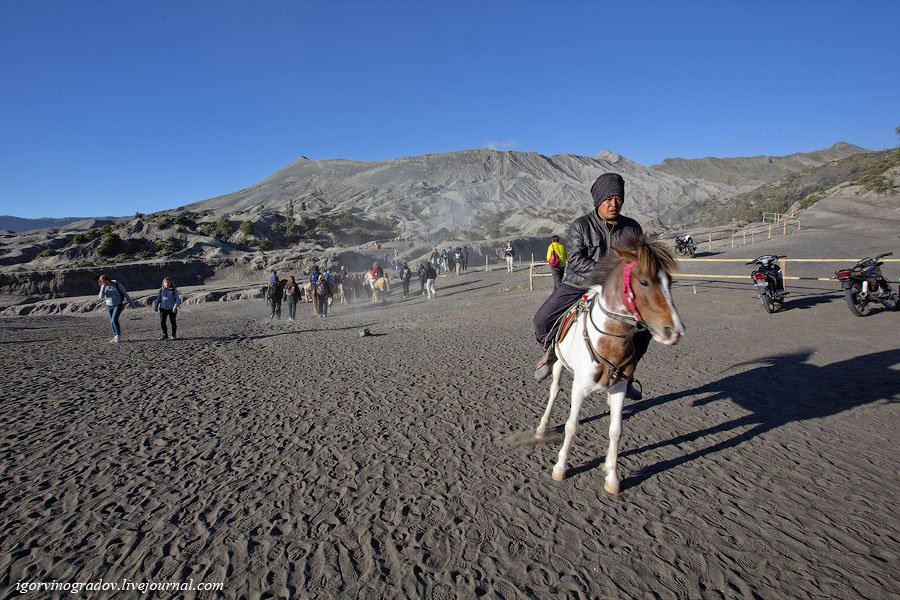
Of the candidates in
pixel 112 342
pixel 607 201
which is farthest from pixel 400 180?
pixel 607 201

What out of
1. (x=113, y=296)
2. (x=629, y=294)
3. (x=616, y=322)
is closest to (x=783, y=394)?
(x=616, y=322)

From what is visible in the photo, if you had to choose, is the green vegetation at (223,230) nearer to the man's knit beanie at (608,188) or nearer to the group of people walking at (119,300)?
the group of people walking at (119,300)

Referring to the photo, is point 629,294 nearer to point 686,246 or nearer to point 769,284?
point 769,284

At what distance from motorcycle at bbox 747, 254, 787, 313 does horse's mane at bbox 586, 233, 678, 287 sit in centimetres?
912

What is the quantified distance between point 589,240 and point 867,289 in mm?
9242

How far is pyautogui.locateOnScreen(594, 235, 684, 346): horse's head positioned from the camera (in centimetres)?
264

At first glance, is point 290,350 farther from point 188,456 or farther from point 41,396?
point 188,456

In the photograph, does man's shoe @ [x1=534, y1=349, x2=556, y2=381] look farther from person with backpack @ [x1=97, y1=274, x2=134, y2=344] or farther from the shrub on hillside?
the shrub on hillside

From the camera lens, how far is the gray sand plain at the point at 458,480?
8.62 ft

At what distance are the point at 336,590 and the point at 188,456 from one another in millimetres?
2607

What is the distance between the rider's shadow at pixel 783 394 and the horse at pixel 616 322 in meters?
0.88

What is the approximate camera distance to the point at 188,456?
167 inches

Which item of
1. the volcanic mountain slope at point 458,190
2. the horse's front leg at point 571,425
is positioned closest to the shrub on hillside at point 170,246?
the volcanic mountain slope at point 458,190

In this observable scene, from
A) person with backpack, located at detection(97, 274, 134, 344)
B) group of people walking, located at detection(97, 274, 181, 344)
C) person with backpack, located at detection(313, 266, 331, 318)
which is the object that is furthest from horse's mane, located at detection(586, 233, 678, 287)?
person with backpack, located at detection(313, 266, 331, 318)
